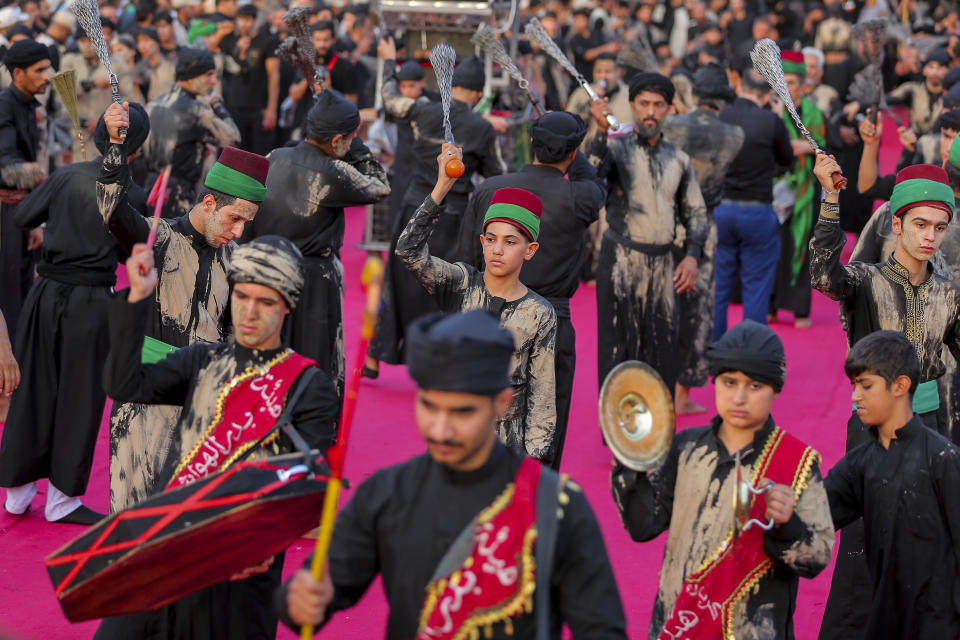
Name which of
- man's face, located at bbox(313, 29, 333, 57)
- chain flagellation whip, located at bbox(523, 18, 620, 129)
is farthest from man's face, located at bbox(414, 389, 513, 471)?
man's face, located at bbox(313, 29, 333, 57)

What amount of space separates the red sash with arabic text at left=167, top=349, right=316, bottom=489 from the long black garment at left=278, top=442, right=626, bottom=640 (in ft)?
2.92

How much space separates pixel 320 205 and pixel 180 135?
3.06 m

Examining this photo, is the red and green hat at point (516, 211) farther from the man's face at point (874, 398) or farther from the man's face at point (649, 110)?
the man's face at point (649, 110)

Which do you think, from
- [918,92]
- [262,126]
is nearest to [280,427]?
[918,92]

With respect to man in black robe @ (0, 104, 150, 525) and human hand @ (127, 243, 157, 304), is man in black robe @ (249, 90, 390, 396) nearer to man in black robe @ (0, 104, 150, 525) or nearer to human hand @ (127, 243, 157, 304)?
man in black robe @ (0, 104, 150, 525)

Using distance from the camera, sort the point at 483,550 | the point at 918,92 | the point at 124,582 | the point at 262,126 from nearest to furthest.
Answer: the point at 483,550
the point at 124,582
the point at 918,92
the point at 262,126

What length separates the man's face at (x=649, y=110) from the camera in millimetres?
7609

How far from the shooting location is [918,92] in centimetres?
1324

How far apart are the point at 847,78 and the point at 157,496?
14665 mm

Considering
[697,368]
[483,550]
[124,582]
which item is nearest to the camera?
[483,550]

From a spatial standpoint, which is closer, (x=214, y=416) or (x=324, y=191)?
(x=214, y=416)

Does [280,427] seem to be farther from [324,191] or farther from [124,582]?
[324,191]

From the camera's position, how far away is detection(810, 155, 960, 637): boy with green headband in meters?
5.04

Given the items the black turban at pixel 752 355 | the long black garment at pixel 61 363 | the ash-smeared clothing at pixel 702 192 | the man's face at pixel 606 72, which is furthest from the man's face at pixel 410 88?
the black turban at pixel 752 355
